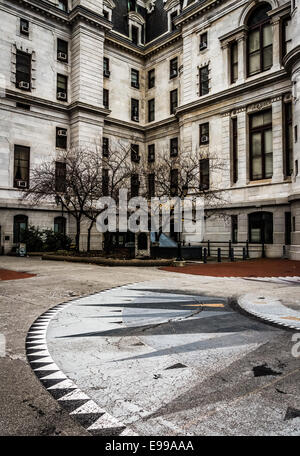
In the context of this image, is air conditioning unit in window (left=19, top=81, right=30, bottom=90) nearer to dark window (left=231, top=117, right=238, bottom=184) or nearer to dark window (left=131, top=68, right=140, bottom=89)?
dark window (left=131, top=68, right=140, bottom=89)

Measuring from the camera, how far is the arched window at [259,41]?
94.4ft

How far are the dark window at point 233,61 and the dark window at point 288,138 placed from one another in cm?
645

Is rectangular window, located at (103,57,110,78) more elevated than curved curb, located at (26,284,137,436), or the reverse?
rectangular window, located at (103,57,110,78)

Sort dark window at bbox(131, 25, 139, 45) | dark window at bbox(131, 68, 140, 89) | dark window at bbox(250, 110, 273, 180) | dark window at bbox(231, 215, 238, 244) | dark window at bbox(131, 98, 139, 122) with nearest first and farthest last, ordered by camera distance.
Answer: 1. dark window at bbox(250, 110, 273, 180)
2. dark window at bbox(231, 215, 238, 244)
3. dark window at bbox(131, 98, 139, 122)
4. dark window at bbox(131, 68, 140, 89)
5. dark window at bbox(131, 25, 139, 45)

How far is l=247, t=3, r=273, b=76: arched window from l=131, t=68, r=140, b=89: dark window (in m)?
15.3

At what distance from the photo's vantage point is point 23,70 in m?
32.6

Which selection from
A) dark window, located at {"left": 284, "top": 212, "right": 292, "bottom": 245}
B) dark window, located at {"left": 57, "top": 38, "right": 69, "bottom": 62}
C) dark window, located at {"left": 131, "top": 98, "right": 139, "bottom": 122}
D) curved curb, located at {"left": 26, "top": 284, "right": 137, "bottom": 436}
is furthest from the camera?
dark window, located at {"left": 131, "top": 98, "right": 139, "bottom": 122}

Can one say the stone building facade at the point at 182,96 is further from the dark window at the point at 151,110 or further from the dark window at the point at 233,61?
the dark window at the point at 151,110

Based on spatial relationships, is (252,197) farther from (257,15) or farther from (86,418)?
(86,418)

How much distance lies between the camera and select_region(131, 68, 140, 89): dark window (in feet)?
137

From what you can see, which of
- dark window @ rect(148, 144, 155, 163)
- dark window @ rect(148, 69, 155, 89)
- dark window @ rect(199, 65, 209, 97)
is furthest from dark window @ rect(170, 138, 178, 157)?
dark window @ rect(148, 69, 155, 89)

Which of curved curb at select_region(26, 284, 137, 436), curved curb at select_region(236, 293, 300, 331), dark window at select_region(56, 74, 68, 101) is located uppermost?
dark window at select_region(56, 74, 68, 101)

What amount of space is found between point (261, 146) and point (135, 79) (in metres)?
20.3

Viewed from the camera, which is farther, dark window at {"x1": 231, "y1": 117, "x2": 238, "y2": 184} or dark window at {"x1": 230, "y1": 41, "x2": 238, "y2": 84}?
dark window at {"x1": 230, "y1": 41, "x2": 238, "y2": 84}
